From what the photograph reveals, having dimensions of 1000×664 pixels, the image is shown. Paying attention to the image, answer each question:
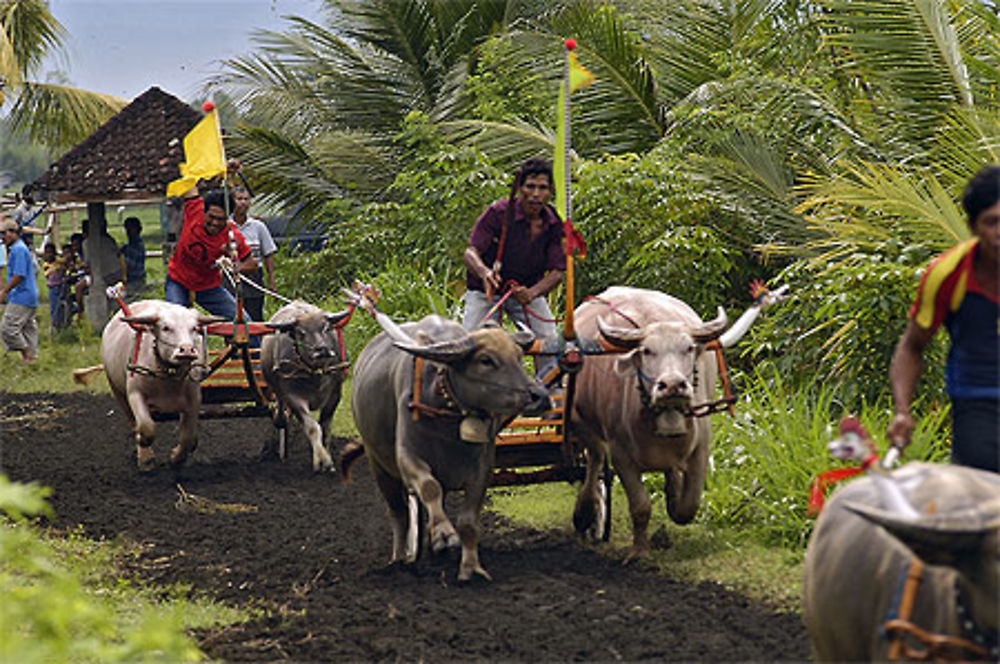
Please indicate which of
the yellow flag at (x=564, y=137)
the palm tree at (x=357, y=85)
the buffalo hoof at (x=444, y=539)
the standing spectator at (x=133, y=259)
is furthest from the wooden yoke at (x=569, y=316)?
the standing spectator at (x=133, y=259)

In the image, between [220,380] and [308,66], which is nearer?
[220,380]

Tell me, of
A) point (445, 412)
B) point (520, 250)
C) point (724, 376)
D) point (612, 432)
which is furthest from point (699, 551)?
point (520, 250)

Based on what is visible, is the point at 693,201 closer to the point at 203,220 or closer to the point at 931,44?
the point at 931,44

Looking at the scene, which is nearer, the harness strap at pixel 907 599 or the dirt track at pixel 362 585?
the harness strap at pixel 907 599

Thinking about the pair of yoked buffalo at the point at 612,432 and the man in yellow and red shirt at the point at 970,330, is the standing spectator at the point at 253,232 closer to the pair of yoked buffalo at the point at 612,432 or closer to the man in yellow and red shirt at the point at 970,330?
the pair of yoked buffalo at the point at 612,432

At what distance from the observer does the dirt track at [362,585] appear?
20.7 ft

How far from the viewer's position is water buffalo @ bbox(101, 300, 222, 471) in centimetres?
1048

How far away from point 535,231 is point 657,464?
65.5 inches

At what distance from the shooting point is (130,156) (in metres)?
21.9

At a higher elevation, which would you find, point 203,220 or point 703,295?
point 203,220

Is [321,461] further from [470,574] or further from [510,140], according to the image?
[510,140]

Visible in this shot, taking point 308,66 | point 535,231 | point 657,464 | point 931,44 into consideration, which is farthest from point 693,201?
point 308,66

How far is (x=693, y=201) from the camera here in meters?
12.0

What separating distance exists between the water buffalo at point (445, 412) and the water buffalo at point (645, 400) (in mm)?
637
